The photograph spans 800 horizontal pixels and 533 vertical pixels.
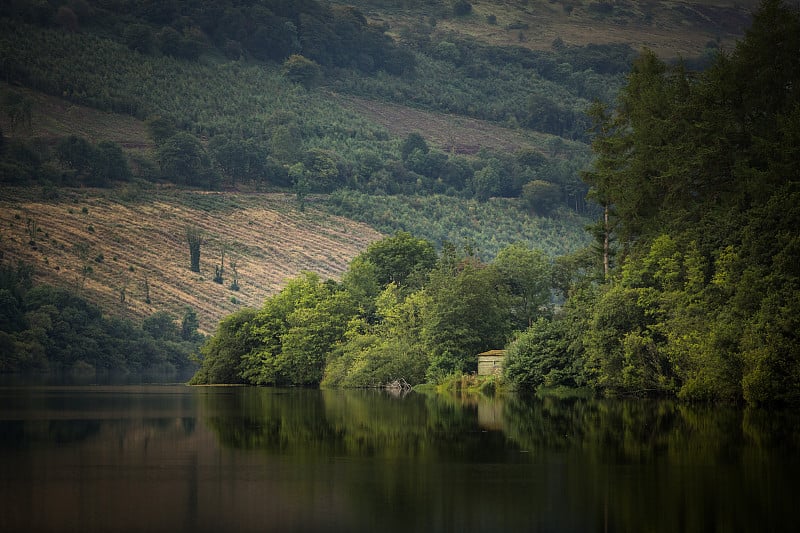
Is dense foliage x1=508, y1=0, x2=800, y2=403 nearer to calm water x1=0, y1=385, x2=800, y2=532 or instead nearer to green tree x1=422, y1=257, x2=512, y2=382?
calm water x1=0, y1=385, x2=800, y2=532

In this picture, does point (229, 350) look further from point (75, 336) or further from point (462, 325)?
point (75, 336)

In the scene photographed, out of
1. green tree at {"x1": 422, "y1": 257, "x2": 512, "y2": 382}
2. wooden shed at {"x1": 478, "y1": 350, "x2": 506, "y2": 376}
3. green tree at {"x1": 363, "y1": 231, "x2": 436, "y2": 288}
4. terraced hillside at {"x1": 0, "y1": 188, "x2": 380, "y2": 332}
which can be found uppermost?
Answer: terraced hillside at {"x1": 0, "y1": 188, "x2": 380, "y2": 332}

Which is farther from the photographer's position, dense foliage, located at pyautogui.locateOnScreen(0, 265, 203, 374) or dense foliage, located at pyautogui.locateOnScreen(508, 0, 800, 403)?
dense foliage, located at pyautogui.locateOnScreen(0, 265, 203, 374)

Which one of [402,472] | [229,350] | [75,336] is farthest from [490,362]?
[75,336]

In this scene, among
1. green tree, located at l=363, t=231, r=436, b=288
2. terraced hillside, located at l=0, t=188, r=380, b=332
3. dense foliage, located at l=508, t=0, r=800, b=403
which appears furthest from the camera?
terraced hillside, located at l=0, t=188, r=380, b=332

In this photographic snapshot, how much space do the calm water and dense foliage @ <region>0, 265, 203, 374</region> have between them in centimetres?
8428

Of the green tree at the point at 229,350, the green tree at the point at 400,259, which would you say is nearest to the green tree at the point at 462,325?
the green tree at the point at 229,350

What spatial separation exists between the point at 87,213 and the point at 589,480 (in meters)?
164

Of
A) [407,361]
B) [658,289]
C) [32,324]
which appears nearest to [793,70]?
[658,289]

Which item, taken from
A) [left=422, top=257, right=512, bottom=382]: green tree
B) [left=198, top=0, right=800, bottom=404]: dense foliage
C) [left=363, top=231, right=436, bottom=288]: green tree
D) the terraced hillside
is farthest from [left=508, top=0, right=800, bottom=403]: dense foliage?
the terraced hillside

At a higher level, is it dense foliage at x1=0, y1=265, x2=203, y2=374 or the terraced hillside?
the terraced hillside

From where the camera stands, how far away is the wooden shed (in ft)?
236

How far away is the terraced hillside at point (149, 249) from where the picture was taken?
5984 inches

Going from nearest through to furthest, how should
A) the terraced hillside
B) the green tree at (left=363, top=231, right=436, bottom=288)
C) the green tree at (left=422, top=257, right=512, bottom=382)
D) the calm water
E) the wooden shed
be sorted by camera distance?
1. the calm water
2. the wooden shed
3. the green tree at (left=422, top=257, right=512, bottom=382)
4. the green tree at (left=363, top=231, right=436, bottom=288)
5. the terraced hillside
